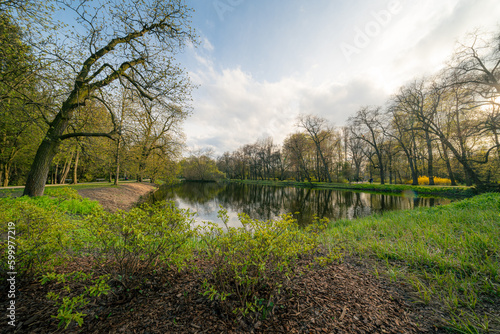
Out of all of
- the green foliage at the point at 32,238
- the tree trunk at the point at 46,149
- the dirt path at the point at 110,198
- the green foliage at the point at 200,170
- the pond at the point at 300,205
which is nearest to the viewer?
the green foliage at the point at 32,238

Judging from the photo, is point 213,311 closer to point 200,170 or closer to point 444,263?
point 444,263

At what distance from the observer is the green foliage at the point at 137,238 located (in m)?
2.39

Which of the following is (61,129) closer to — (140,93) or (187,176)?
(140,93)

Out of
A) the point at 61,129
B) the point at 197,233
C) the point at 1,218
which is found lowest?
the point at 197,233

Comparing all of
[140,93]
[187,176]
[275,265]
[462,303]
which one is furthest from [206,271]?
[187,176]

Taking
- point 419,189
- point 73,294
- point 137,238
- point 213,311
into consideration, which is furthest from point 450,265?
point 419,189

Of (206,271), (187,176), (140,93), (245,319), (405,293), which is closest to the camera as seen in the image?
(245,319)

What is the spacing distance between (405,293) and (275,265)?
7.27 ft

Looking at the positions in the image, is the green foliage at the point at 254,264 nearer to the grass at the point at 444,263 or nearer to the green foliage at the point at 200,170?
the grass at the point at 444,263

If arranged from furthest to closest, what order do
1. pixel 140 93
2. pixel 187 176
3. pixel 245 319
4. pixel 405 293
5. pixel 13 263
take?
pixel 187 176 < pixel 140 93 < pixel 405 293 < pixel 13 263 < pixel 245 319

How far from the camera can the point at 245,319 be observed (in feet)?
6.88

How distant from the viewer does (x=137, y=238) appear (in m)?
2.37

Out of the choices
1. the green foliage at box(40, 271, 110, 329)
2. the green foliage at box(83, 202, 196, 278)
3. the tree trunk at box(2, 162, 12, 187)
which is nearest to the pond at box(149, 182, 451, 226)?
the green foliage at box(83, 202, 196, 278)

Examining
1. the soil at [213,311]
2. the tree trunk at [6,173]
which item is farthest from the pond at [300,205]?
the tree trunk at [6,173]
